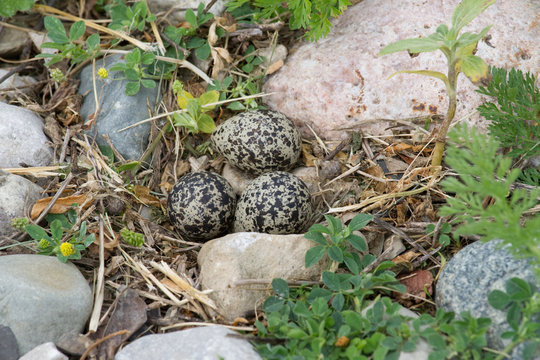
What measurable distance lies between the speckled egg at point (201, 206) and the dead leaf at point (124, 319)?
2.07ft

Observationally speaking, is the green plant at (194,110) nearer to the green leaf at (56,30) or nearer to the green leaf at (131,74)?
the green leaf at (131,74)

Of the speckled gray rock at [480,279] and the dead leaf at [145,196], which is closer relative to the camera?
the speckled gray rock at [480,279]

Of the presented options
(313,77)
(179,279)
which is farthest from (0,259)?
(313,77)

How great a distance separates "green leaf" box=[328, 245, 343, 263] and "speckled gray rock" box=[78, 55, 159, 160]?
1753mm

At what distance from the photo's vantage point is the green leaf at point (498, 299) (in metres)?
2.19

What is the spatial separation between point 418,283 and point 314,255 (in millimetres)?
585

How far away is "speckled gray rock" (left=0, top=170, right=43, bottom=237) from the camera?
309cm

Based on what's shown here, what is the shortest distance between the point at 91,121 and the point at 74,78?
1.88 feet

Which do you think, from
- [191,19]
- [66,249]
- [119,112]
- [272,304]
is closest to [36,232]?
[66,249]

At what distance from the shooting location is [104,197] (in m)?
3.29

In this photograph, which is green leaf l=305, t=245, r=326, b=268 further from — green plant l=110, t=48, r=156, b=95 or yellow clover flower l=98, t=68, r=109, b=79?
yellow clover flower l=98, t=68, r=109, b=79

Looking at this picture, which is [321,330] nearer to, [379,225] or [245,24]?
[379,225]

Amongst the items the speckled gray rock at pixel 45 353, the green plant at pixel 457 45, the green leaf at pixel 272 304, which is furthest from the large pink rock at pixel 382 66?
the speckled gray rock at pixel 45 353

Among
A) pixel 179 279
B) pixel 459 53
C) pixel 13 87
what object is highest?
pixel 459 53
